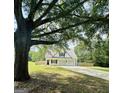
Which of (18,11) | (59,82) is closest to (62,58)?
(59,82)

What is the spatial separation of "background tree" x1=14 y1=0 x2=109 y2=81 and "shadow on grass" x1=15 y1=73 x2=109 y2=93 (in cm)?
10

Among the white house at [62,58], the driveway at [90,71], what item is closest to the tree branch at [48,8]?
the white house at [62,58]

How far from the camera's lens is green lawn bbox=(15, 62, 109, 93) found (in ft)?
6.79

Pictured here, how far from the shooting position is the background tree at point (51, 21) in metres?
2.08

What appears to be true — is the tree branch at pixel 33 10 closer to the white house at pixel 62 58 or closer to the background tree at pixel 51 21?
the background tree at pixel 51 21

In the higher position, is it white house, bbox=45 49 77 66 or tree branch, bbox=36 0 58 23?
tree branch, bbox=36 0 58 23

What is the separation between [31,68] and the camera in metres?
2.06

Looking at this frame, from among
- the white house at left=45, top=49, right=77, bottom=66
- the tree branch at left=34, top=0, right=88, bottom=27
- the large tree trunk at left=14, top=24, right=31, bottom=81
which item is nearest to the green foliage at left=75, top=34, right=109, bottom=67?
the white house at left=45, top=49, right=77, bottom=66

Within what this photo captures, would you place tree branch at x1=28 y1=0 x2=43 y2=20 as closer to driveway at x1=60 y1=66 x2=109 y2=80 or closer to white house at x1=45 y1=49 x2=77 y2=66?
white house at x1=45 y1=49 x2=77 y2=66

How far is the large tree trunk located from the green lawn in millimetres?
37

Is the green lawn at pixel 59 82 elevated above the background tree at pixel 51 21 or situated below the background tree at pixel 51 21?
below

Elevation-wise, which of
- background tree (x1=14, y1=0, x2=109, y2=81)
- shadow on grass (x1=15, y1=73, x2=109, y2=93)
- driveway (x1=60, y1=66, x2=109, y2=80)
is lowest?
shadow on grass (x1=15, y1=73, x2=109, y2=93)

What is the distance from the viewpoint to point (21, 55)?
2.08m
